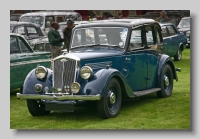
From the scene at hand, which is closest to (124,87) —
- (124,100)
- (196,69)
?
(124,100)

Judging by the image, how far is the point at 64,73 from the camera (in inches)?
346

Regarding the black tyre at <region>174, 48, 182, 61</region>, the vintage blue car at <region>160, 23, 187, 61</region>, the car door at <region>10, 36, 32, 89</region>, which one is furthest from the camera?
the vintage blue car at <region>160, 23, 187, 61</region>

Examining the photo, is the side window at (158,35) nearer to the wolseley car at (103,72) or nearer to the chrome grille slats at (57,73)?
the wolseley car at (103,72)

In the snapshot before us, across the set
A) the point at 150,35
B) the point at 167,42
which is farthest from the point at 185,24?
the point at 167,42

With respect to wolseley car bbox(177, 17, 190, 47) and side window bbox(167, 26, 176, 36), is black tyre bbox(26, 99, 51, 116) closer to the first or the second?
wolseley car bbox(177, 17, 190, 47)

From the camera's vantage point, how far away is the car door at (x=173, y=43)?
48.6ft

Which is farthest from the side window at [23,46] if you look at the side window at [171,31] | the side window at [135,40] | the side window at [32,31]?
the side window at [171,31]

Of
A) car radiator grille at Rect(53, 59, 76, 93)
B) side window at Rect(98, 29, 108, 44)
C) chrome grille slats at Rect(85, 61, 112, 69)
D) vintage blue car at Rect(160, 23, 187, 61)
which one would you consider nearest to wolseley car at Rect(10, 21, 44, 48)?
vintage blue car at Rect(160, 23, 187, 61)

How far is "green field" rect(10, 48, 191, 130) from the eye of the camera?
8.43m

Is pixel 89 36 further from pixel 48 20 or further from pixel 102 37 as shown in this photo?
pixel 48 20

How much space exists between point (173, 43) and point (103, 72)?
7.00 meters

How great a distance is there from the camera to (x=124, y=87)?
922 centimetres

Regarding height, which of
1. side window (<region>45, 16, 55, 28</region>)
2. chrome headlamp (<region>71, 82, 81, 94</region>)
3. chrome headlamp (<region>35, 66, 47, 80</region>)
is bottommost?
chrome headlamp (<region>71, 82, 81, 94</region>)

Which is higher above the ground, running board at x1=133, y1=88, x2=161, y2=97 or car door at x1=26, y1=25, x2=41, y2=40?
car door at x1=26, y1=25, x2=41, y2=40
